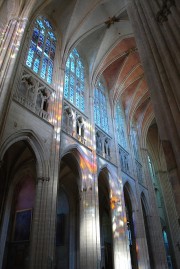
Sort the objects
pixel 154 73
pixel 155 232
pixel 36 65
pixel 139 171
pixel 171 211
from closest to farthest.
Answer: pixel 154 73, pixel 36 65, pixel 155 232, pixel 139 171, pixel 171 211

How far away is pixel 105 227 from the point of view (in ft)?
58.7

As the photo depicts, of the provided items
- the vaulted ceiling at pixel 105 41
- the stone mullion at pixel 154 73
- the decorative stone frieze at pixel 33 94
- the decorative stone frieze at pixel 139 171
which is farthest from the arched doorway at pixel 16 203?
the decorative stone frieze at pixel 139 171

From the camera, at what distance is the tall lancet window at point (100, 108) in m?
15.4

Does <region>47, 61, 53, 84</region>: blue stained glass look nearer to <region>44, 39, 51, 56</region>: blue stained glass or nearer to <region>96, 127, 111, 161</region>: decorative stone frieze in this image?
<region>44, 39, 51, 56</region>: blue stained glass

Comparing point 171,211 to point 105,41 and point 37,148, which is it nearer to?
point 105,41

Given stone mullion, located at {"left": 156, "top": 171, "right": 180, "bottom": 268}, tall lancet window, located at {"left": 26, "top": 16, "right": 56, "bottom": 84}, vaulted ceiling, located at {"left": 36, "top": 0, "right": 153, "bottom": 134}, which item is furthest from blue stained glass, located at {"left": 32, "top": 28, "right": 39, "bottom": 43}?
stone mullion, located at {"left": 156, "top": 171, "right": 180, "bottom": 268}

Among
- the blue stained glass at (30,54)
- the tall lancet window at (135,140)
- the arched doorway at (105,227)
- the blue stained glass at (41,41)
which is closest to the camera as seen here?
the blue stained glass at (30,54)

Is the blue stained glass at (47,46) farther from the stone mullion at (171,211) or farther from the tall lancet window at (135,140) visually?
the stone mullion at (171,211)

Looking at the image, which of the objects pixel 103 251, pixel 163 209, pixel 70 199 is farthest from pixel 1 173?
pixel 163 209

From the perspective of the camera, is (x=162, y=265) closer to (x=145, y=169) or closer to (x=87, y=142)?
(x=145, y=169)

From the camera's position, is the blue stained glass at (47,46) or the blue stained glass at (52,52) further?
the blue stained glass at (52,52)

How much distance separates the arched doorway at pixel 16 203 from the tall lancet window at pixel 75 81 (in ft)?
13.2

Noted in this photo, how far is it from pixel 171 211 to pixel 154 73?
2257 cm

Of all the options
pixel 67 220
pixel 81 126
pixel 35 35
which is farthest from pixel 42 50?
pixel 67 220
